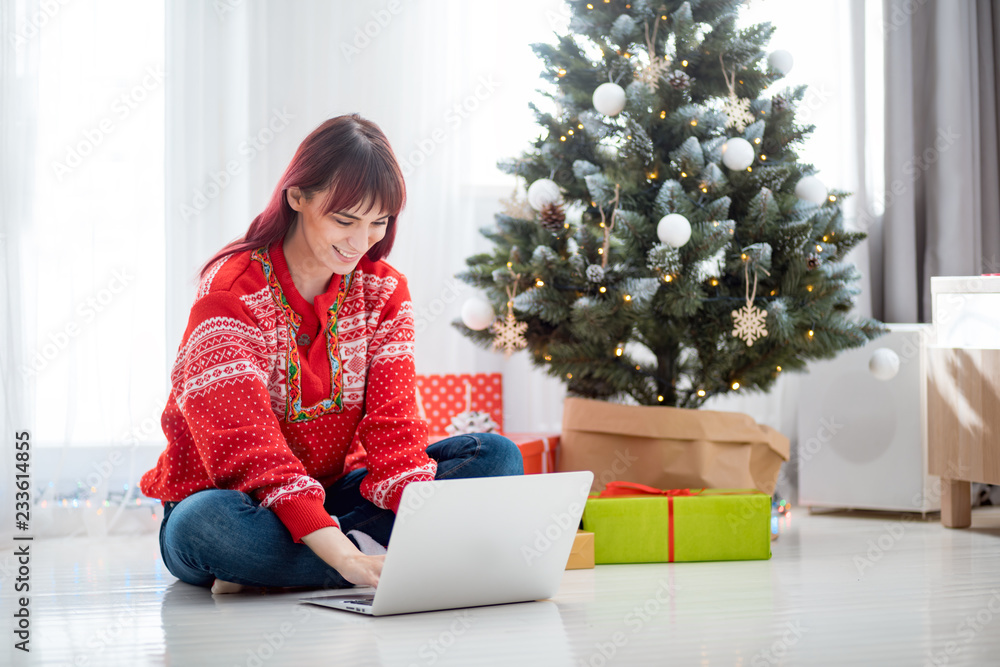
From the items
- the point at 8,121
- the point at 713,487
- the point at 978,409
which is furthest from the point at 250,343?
the point at 978,409

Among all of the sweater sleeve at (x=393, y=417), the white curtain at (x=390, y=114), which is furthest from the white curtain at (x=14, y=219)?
the sweater sleeve at (x=393, y=417)

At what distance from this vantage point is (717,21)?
185cm

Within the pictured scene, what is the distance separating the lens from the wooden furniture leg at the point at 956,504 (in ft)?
6.27

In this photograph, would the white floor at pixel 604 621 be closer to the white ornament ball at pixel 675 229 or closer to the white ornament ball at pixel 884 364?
the white ornament ball at pixel 884 364

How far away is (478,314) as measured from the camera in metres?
1.85

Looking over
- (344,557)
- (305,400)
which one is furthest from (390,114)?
(344,557)

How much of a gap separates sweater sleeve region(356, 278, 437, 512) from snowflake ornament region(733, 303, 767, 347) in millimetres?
652

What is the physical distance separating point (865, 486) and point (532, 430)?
0.81 metres

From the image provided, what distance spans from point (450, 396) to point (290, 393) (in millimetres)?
1033

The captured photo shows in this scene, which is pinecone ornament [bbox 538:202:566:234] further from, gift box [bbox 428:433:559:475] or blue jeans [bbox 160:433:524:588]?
blue jeans [bbox 160:433:524:588]

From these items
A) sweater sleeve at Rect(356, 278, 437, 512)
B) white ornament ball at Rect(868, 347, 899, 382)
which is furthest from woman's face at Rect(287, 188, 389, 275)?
white ornament ball at Rect(868, 347, 899, 382)

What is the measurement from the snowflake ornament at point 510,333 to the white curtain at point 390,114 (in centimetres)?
50

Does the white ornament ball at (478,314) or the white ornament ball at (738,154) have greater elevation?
the white ornament ball at (738,154)

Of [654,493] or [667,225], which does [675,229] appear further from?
[654,493]
